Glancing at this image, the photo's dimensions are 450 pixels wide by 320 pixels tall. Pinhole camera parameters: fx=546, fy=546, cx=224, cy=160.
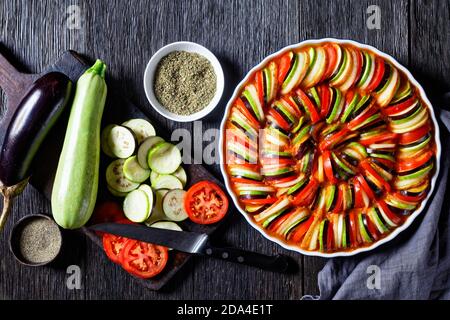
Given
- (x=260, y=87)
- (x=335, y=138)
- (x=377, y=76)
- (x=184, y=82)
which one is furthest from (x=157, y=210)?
(x=377, y=76)

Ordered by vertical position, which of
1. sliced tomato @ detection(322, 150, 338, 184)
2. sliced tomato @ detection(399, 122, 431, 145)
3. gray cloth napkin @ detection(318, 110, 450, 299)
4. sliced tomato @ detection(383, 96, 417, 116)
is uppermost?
sliced tomato @ detection(383, 96, 417, 116)

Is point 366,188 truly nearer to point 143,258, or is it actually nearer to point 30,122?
point 143,258

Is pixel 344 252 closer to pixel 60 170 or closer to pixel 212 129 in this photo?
pixel 212 129

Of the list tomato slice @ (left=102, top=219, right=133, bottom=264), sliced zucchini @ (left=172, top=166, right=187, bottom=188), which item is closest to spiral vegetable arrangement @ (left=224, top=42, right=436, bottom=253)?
sliced zucchini @ (left=172, top=166, right=187, bottom=188)

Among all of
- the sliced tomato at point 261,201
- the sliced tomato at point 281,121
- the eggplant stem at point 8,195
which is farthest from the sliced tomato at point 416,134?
the eggplant stem at point 8,195

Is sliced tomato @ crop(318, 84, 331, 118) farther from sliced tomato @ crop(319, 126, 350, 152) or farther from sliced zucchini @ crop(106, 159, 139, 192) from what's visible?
sliced zucchini @ crop(106, 159, 139, 192)
